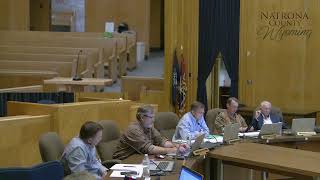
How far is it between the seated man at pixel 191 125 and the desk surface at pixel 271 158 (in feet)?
2.75

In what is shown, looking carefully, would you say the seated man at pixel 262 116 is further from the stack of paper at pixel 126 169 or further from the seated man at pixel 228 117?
the stack of paper at pixel 126 169

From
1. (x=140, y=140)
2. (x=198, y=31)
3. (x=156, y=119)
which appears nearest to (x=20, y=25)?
(x=198, y=31)

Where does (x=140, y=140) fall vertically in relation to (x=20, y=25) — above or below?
below

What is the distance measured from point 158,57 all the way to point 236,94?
8.45 metres

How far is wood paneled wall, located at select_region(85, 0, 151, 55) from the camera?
1892 centimetres

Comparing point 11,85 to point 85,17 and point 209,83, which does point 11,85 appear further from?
point 85,17

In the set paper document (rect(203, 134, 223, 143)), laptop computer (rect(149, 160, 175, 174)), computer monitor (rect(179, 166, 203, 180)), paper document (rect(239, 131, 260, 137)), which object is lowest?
laptop computer (rect(149, 160, 175, 174))

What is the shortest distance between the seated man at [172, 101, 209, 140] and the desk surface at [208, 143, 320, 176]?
84 centimetres

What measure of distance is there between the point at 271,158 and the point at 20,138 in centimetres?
272

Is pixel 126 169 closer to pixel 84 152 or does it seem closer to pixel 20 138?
pixel 84 152

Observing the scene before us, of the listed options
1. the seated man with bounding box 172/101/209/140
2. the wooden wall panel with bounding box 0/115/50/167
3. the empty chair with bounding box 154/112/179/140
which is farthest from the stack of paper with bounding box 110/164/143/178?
the empty chair with bounding box 154/112/179/140

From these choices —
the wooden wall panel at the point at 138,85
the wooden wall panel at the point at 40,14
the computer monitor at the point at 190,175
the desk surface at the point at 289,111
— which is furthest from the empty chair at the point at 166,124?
the wooden wall panel at the point at 40,14

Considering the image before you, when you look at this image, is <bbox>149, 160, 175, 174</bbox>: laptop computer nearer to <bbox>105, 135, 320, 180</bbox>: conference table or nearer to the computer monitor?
<bbox>105, 135, 320, 180</bbox>: conference table

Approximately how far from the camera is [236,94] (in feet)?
35.7
